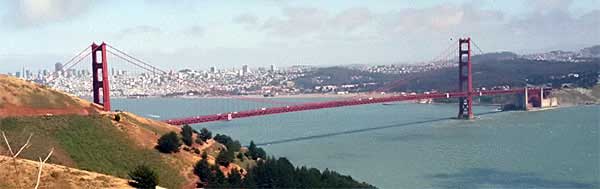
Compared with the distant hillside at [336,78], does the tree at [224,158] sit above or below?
below

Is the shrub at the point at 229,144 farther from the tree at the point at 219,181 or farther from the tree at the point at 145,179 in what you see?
the tree at the point at 145,179

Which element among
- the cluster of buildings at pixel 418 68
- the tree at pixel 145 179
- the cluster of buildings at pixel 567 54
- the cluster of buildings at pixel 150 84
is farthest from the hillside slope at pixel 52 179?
the cluster of buildings at pixel 567 54

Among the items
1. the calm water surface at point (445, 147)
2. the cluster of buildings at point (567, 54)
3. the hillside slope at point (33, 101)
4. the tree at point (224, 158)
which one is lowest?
the calm water surface at point (445, 147)

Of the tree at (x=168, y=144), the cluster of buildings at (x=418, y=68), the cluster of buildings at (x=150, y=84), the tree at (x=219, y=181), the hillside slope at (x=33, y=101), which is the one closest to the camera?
the tree at (x=219, y=181)

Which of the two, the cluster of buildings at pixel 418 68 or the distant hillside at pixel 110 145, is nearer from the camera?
the distant hillside at pixel 110 145

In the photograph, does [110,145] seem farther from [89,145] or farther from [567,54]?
[567,54]

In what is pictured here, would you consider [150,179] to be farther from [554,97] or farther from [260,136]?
[554,97]
